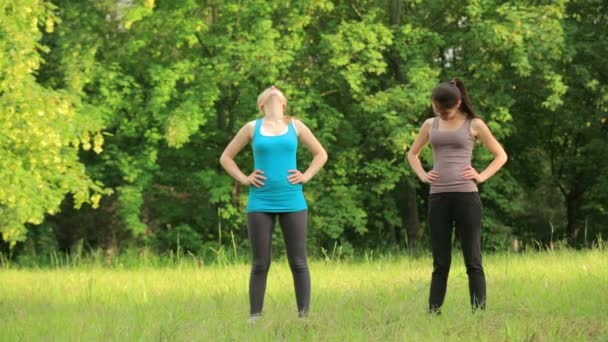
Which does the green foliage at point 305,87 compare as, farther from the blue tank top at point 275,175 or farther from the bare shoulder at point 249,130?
the blue tank top at point 275,175

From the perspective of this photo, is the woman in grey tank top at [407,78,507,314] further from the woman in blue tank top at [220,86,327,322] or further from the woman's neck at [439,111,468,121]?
the woman in blue tank top at [220,86,327,322]

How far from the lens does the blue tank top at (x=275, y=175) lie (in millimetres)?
6625

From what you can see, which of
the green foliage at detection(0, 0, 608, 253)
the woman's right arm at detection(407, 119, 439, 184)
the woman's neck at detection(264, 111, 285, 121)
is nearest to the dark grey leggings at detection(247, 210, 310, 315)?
the woman's neck at detection(264, 111, 285, 121)

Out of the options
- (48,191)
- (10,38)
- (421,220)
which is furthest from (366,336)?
(421,220)

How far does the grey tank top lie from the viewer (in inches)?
258

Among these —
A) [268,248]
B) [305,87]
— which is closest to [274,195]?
[268,248]

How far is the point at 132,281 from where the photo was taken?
10773 millimetres

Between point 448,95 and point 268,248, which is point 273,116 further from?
point 448,95

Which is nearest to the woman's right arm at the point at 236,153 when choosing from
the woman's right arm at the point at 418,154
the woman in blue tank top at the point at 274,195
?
the woman in blue tank top at the point at 274,195

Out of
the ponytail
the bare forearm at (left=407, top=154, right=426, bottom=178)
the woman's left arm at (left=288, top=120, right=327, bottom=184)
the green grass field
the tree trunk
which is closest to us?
the green grass field

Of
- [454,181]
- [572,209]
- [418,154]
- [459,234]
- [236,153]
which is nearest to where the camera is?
[454,181]

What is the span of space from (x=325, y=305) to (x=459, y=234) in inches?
63.1

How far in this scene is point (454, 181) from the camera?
21.5ft

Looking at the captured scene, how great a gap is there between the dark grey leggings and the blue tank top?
0.07 m
